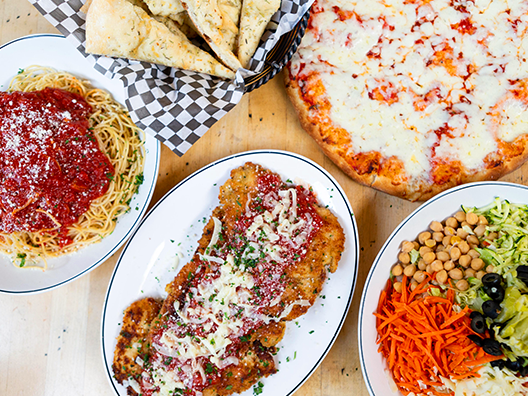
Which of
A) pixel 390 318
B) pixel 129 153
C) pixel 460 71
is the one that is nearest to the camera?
pixel 390 318

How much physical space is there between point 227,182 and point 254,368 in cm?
156

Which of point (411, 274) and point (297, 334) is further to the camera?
point (297, 334)

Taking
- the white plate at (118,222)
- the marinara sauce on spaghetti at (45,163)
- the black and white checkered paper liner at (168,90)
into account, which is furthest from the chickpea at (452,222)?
the marinara sauce on spaghetti at (45,163)

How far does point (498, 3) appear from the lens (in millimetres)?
3393

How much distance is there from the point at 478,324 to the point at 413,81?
1.97 m

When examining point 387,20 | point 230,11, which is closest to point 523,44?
point 387,20

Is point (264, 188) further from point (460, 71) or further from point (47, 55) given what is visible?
point (47, 55)

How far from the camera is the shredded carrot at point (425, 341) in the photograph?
3023mm

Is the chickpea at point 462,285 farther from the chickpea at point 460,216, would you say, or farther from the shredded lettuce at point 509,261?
the chickpea at point 460,216

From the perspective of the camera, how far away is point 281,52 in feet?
10.7

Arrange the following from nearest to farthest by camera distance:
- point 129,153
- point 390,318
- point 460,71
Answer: point 390,318
point 460,71
point 129,153

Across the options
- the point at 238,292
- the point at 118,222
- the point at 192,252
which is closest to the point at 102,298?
the point at 118,222

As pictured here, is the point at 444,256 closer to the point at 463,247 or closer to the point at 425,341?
the point at 463,247

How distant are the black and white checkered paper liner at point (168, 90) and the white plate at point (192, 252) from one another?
1.67 ft
